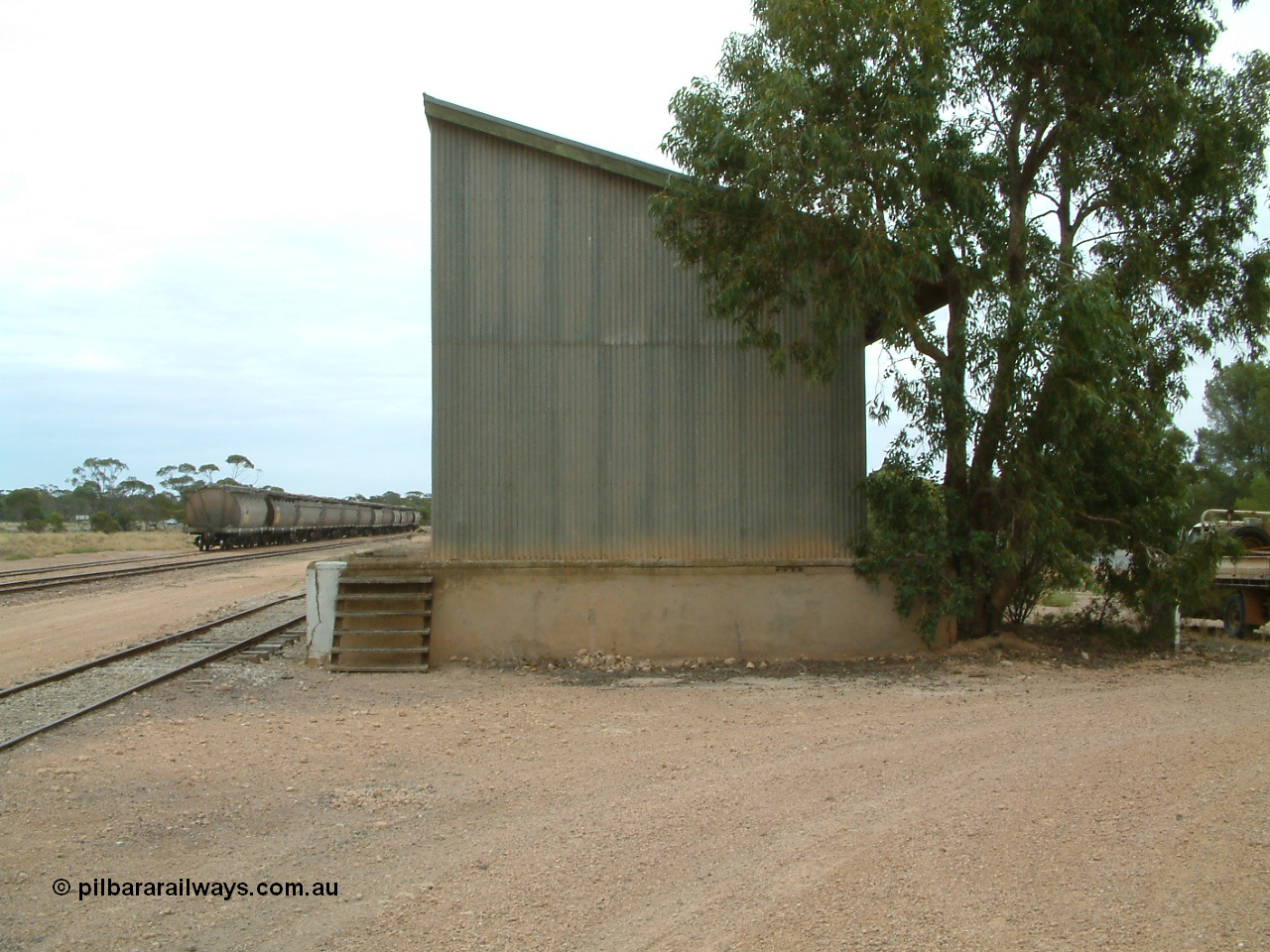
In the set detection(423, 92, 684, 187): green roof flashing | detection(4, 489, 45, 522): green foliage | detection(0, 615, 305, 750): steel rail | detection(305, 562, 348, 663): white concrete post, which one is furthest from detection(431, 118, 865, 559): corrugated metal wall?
detection(4, 489, 45, 522): green foliage

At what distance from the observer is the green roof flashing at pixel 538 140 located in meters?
12.7

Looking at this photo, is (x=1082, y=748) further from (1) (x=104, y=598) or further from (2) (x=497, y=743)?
(1) (x=104, y=598)

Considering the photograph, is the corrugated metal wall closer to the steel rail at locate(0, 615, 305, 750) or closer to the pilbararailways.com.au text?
the steel rail at locate(0, 615, 305, 750)

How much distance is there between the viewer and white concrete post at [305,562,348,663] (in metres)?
12.2

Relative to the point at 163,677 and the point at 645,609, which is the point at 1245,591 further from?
the point at 163,677

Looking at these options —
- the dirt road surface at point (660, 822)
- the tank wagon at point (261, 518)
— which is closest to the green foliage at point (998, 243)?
the dirt road surface at point (660, 822)

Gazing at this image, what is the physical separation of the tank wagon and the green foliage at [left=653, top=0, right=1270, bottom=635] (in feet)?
122

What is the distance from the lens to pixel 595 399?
12.8 m

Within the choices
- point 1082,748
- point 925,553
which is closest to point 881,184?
point 925,553

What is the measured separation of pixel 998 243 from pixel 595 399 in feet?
17.7

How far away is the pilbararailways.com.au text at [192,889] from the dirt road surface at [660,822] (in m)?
0.05

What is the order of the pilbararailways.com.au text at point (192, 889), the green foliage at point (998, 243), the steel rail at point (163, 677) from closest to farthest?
the pilbararailways.com.au text at point (192, 889) < the steel rail at point (163, 677) < the green foliage at point (998, 243)

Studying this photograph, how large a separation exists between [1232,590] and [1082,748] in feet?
36.6

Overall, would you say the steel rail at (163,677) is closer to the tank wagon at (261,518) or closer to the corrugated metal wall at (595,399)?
the corrugated metal wall at (595,399)
